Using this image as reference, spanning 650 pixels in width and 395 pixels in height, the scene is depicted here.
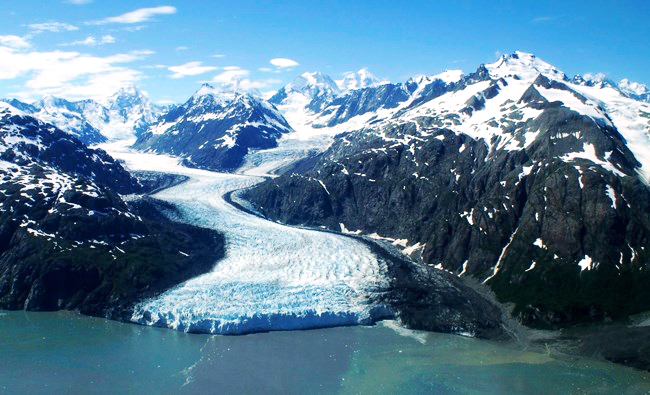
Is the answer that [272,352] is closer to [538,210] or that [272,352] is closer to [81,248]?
[81,248]

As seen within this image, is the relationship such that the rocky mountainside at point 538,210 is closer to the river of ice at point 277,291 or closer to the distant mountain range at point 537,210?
the distant mountain range at point 537,210

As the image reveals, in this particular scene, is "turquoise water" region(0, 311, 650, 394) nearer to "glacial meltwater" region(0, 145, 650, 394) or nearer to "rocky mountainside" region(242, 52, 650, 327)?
"glacial meltwater" region(0, 145, 650, 394)

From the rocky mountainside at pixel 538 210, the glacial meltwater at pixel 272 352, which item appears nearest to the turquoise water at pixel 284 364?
the glacial meltwater at pixel 272 352

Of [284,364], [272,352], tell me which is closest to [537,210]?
[272,352]

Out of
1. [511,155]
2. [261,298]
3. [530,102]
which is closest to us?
[261,298]

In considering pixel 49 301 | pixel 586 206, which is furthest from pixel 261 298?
pixel 586 206

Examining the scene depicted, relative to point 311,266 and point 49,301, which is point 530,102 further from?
point 49,301
